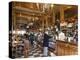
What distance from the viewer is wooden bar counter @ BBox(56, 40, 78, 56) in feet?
6.40

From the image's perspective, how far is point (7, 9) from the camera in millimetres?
1826

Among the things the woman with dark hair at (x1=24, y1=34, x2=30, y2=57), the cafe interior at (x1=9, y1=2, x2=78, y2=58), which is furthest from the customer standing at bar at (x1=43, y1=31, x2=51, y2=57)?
the woman with dark hair at (x1=24, y1=34, x2=30, y2=57)

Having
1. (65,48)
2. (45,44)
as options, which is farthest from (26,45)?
→ (65,48)

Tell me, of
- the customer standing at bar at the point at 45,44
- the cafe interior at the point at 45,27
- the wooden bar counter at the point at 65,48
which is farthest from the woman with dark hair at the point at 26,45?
the wooden bar counter at the point at 65,48

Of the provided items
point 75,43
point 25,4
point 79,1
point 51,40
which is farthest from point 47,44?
point 79,1

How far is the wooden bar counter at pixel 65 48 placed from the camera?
6.40ft

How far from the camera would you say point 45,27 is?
1917 millimetres

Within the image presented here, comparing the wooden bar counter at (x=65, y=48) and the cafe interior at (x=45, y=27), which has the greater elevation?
the cafe interior at (x=45, y=27)

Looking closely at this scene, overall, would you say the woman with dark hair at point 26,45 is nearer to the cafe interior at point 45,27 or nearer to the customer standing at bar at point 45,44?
the cafe interior at point 45,27

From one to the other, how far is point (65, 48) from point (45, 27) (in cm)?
36

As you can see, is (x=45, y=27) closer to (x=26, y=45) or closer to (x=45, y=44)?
(x=45, y=44)

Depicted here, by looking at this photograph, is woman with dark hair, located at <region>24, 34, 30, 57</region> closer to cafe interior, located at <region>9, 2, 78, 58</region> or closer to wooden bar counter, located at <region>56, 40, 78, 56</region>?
cafe interior, located at <region>9, 2, 78, 58</region>

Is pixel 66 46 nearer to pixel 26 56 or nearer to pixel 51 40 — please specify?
pixel 51 40

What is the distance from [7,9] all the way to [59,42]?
0.71 m
